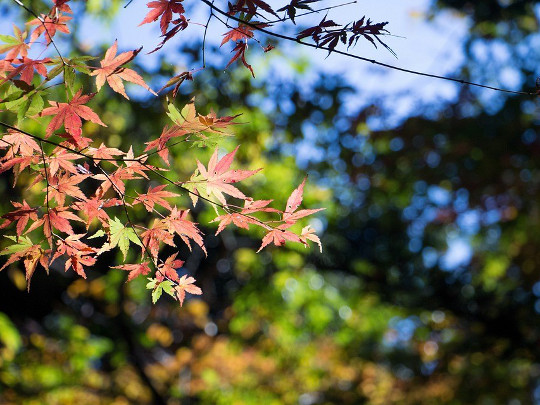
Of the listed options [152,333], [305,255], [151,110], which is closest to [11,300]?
[152,333]

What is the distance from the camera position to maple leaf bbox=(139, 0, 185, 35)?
126cm

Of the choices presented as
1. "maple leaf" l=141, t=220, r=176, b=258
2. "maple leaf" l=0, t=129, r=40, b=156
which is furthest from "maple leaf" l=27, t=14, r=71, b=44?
"maple leaf" l=141, t=220, r=176, b=258

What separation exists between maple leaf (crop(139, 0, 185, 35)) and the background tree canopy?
323cm

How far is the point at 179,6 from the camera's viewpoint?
1.27 meters

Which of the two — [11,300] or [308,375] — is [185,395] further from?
[11,300]

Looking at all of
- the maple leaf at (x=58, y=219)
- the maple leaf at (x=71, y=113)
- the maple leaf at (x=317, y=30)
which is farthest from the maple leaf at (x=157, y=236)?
the maple leaf at (x=317, y=30)

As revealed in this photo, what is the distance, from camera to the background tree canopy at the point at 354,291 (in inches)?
224

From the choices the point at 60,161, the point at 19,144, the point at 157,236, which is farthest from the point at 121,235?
the point at 19,144

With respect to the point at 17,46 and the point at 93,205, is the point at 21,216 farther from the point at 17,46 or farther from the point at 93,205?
the point at 17,46

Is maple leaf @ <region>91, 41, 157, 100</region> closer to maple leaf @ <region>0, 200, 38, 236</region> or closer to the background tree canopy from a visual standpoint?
maple leaf @ <region>0, 200, 38, 236</region>

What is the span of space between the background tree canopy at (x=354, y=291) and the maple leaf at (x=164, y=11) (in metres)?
3.23

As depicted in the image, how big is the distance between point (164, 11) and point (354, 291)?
288 inches

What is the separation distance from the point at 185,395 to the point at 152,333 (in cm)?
117

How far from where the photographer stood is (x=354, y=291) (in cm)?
817
